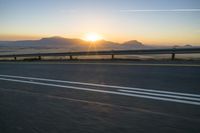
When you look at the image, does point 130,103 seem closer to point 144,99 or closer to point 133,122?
point 144,99

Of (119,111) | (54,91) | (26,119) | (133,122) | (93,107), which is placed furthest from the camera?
(54,91)

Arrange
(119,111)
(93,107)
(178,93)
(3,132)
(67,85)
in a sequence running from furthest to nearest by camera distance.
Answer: (67,85)
(178,93)
(93,107)
(119,111)
(3,132)

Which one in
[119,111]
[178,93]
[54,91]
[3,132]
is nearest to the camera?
[3,132]

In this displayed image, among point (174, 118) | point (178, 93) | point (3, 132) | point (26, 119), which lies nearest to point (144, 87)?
point (178, 93)

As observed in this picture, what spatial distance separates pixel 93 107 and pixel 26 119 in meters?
1.57

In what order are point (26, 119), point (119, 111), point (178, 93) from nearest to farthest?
1. point (26, 119)
2. point (119, 111)
3. point (178, 93)

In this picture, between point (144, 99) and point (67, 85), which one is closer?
point (144, 99)

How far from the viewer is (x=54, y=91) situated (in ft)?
27.0

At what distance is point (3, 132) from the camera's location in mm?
4559

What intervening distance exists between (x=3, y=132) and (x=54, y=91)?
12.1 ft

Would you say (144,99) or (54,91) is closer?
(144,99)

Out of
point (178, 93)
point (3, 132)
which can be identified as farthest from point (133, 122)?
point (178, 93)

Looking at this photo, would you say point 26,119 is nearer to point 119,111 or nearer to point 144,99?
point 119,111

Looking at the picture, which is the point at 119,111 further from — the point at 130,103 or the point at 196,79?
the point at 196,79
